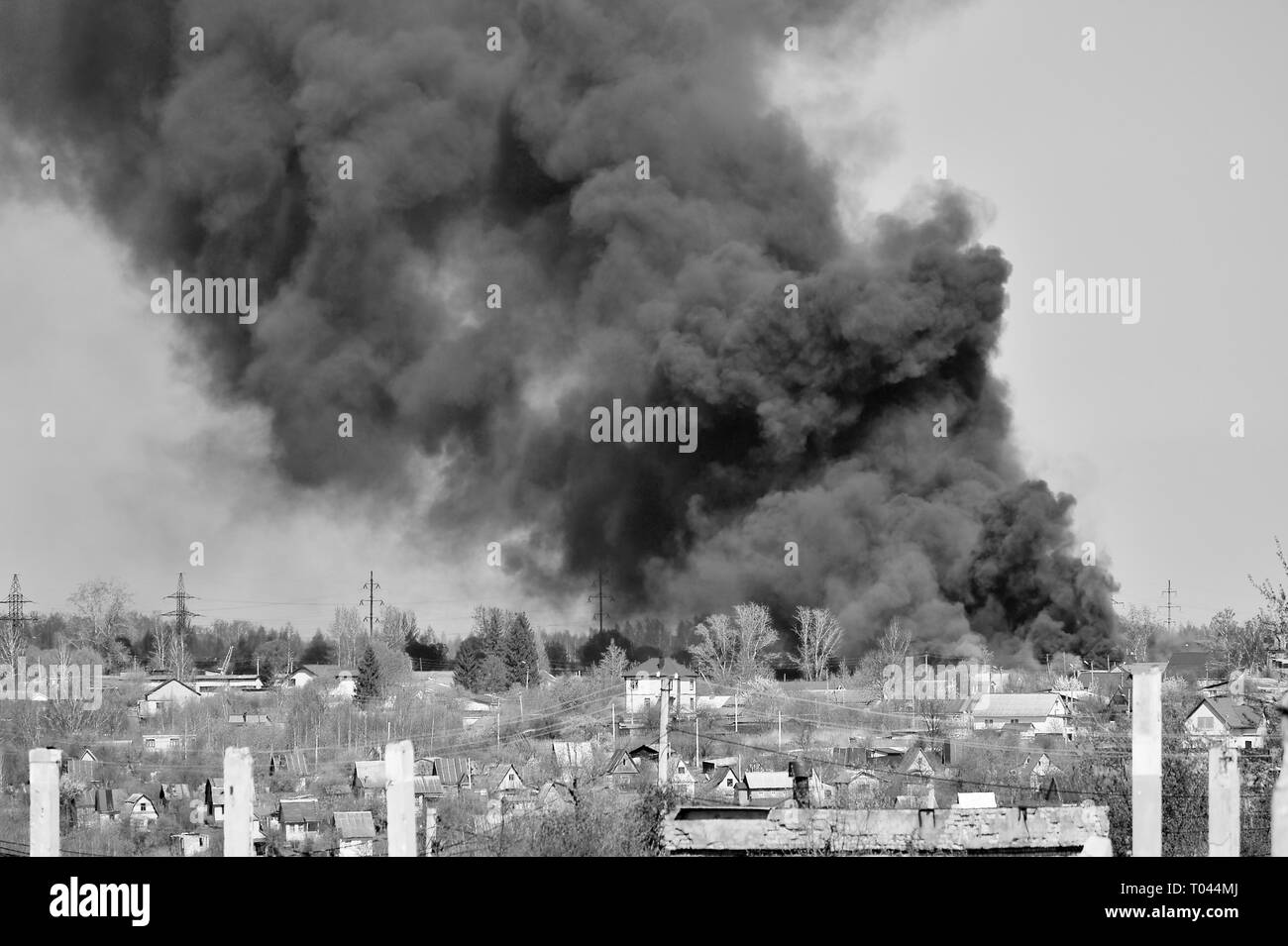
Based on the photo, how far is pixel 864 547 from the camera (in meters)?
34.1

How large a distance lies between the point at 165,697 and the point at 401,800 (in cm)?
2735

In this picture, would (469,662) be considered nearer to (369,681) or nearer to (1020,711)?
(369,681)

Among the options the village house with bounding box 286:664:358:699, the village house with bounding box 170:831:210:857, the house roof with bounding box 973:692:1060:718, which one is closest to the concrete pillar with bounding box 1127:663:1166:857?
the village house with bounding box 170:831:210:857

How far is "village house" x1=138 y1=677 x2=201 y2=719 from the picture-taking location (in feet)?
112

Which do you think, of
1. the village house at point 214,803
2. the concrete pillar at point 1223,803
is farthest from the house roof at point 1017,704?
the concrete pillar at point 1223,803

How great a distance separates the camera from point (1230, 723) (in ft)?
70.4

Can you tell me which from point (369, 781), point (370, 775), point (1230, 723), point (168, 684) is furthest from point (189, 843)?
point (168, 684)

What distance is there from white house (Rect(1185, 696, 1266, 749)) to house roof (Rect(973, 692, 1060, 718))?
465 cm

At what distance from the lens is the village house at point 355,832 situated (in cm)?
1994

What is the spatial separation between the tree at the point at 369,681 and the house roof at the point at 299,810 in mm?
9745

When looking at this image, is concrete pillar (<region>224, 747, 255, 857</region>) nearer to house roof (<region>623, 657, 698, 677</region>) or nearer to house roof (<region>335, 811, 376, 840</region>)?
house roof (<region>335, 811, 376, 840</region>)
